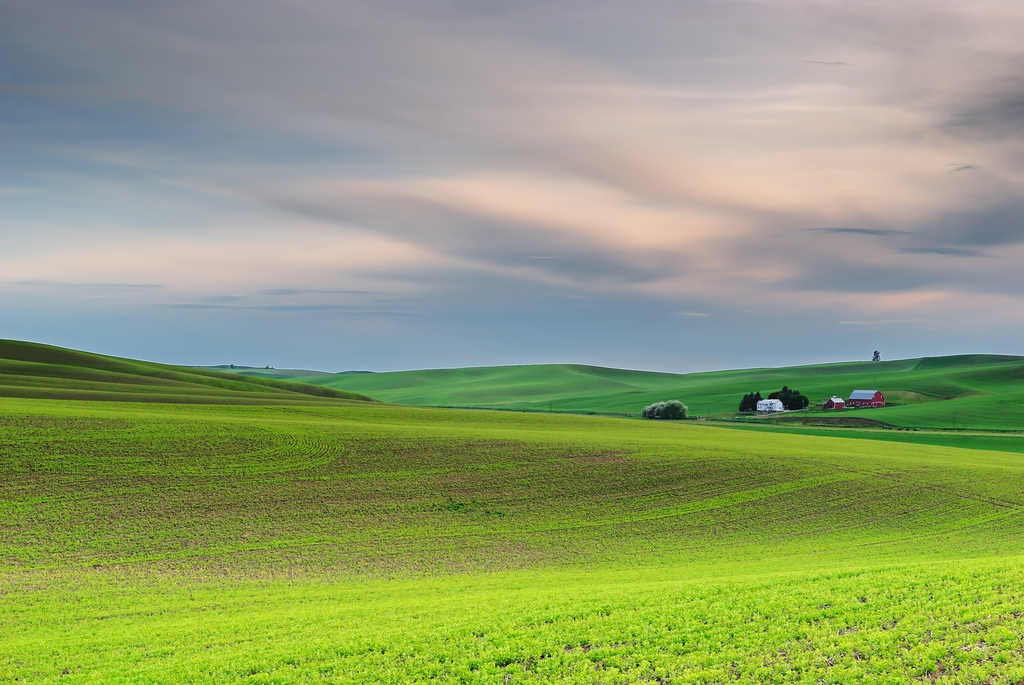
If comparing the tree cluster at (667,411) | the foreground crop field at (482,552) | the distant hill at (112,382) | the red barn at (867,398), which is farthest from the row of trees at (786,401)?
the distant hill at (112,382)

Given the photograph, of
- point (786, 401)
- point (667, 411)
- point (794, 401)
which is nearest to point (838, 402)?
point (794, 401)

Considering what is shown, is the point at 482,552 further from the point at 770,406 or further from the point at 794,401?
the point at 794,401

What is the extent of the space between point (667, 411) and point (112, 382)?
80.2 metres

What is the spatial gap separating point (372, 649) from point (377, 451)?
28736 mm

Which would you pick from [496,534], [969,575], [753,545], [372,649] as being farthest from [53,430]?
[969,575]

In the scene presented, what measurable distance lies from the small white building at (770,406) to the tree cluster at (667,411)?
20.0 metres

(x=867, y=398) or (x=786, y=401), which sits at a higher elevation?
(x=867, y=398)

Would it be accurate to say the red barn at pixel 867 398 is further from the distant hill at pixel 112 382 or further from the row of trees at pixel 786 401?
the distant hill at pixel 112 382

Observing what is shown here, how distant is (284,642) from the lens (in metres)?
15.6

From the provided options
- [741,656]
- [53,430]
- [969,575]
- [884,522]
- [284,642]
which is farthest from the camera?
[53,430]

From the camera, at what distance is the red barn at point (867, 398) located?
440 feet

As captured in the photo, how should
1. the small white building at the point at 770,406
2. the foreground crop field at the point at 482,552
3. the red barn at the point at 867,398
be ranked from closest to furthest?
1. the foreground crop field at the point at 482,552
2. the small white building at the point at 770,406
3. the red barn at the point at 867,398

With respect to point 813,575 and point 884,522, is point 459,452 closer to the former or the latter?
point 884,522

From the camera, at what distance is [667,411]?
11862 cm
